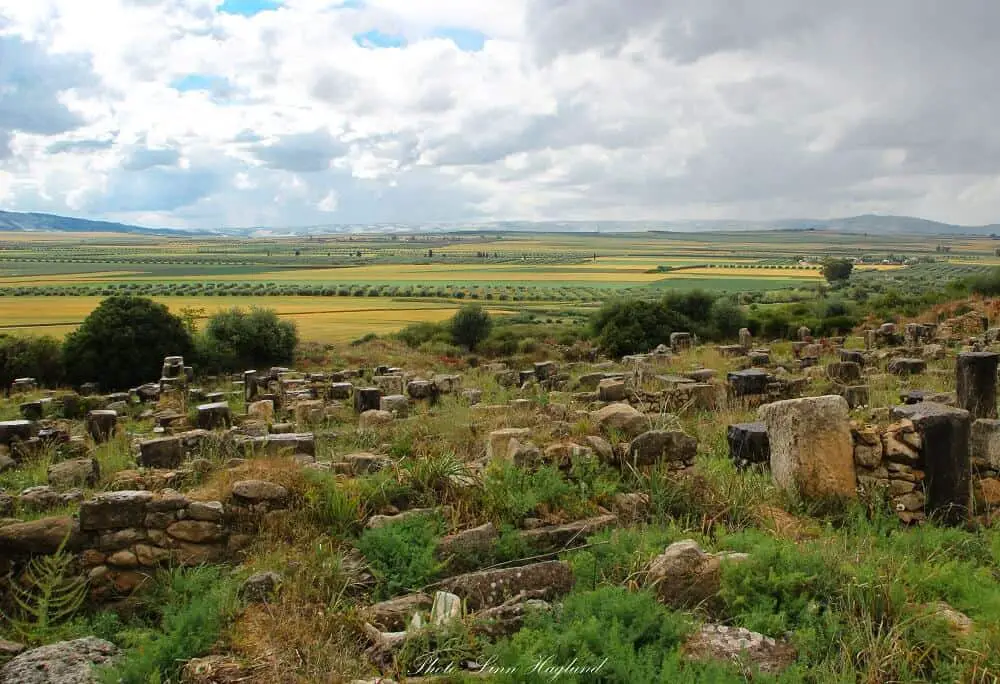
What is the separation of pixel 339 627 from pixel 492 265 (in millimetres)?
119631

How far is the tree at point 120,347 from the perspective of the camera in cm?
2709

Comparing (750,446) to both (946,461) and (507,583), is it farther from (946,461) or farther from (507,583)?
(507,583)

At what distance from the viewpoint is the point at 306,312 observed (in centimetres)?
5150

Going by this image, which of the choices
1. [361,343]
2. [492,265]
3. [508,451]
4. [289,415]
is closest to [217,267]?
[492,265]

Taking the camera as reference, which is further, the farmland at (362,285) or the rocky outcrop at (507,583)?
the farmland at (362,285)

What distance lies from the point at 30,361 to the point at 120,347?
3.02 metres

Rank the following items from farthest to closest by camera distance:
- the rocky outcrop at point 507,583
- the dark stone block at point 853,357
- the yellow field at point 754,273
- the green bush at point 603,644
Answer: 1. the yellow field at point 754,273
2. the dark stone block at point 853,357
3. the rocky outcrop at point 507,583
4. the green bush at point 603,644

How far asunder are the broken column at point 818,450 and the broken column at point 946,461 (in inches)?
24.6

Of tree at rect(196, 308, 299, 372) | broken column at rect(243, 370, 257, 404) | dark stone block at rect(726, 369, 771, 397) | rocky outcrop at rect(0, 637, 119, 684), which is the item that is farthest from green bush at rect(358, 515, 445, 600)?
tree at rect(196, 308, 299, 372)

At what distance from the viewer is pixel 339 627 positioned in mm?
4430

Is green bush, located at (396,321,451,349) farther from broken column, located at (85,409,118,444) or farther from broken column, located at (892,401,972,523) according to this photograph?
broken column, located at (892,401,972,523)

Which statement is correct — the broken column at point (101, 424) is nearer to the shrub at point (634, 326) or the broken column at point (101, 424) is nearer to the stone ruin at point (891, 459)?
the stone ruin at point (891, 459)

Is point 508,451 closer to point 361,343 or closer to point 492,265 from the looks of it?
point 361,343

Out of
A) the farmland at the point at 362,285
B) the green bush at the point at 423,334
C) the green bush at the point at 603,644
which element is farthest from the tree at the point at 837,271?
the green bush at the point at 603,644
